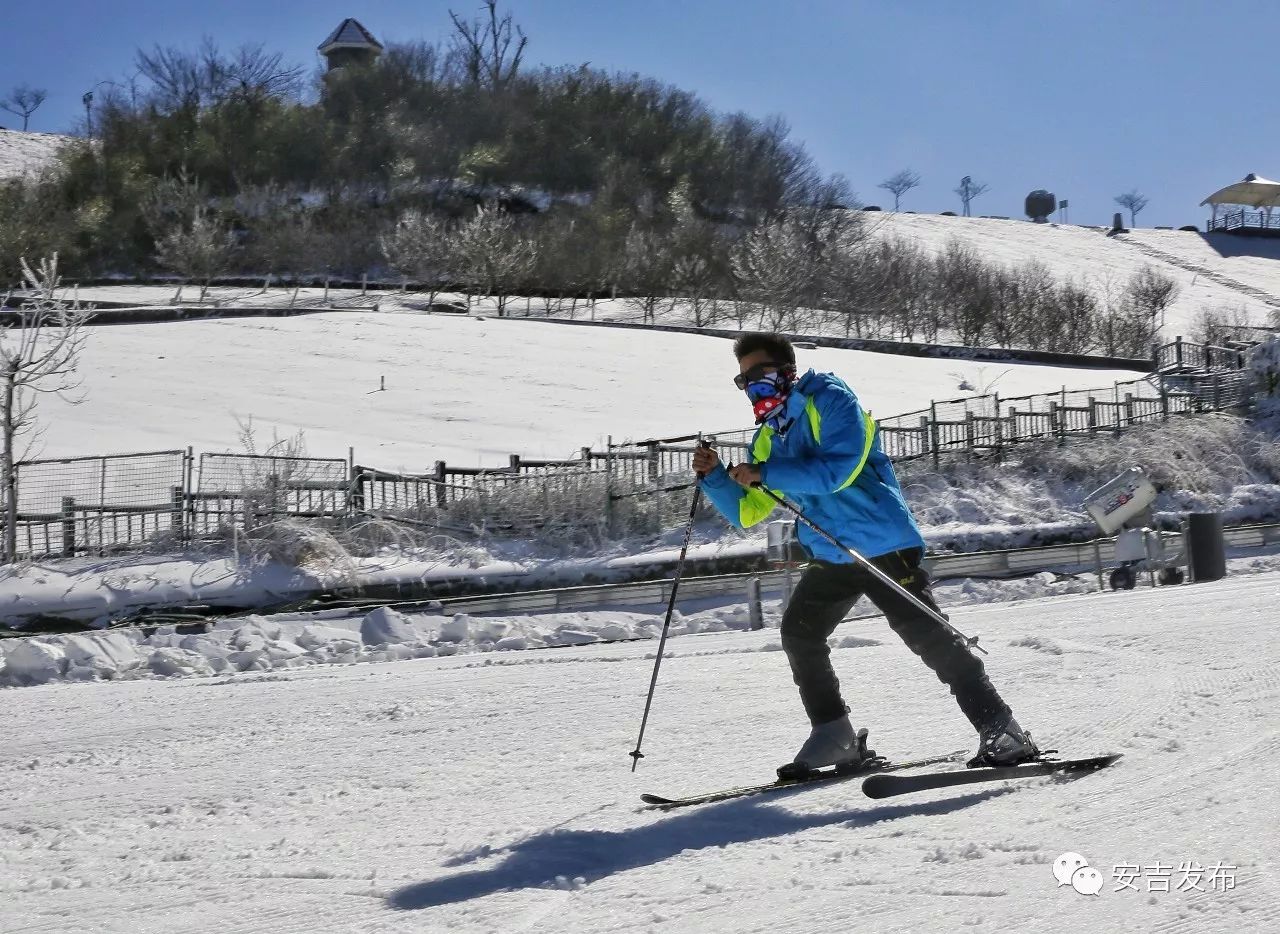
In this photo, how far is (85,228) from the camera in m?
73.1

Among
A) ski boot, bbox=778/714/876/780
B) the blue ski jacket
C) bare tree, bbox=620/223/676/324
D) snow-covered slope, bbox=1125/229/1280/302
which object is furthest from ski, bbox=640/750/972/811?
snow-covered slope, bbox=1125/229/1280/302

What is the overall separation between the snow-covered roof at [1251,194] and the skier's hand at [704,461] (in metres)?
113

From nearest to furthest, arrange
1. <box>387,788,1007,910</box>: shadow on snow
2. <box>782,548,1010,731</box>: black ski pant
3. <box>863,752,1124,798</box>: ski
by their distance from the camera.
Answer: <box>387,788,1007,910</box>: shadow on snow → <box>863,752,1124,798</box>: ski → <box>782,548,1010,731</box>: black ski pant

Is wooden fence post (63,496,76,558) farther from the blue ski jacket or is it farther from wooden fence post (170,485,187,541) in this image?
the blue ski jacket

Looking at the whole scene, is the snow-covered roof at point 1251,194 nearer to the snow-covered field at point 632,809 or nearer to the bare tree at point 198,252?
the bare tree at point 198,252

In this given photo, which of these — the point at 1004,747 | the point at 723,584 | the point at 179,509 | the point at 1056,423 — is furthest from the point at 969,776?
the point at 1056,423

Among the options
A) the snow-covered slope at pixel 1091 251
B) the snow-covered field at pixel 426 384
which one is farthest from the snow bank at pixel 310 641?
the snow-covered slope at pixel 1091 251

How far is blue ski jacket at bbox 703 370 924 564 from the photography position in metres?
4.59

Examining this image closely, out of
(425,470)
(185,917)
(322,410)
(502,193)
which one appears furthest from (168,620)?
(502,193)

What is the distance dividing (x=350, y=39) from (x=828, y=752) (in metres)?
109

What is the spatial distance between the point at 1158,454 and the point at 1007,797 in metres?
21.8

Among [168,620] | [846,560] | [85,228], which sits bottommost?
[168,620]

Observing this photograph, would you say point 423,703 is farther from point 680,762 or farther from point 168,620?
point 168,620

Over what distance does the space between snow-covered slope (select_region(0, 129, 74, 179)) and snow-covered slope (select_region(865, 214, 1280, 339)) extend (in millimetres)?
56515
